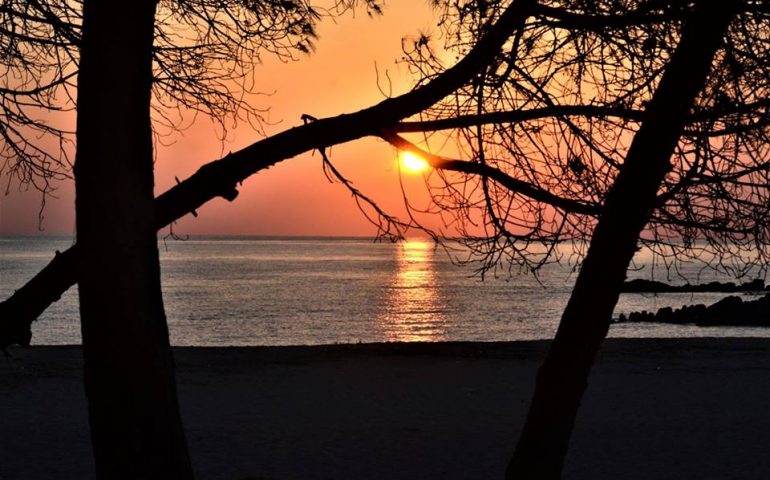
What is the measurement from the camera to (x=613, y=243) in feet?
15.1

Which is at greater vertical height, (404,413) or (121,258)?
(121,258)

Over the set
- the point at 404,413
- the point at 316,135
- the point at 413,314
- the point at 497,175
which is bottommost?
the point at 413,314

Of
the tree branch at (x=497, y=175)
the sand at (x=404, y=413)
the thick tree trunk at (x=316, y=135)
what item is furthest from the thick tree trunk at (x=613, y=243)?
the sand at (x=404, y=413)

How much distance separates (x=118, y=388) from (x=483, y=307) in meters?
50.4

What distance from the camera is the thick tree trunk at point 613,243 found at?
14.8 feet

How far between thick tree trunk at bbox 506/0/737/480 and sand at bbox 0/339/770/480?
9.89 feet

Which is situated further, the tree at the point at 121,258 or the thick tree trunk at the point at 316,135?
the thick tree trunk at the point at 316,135

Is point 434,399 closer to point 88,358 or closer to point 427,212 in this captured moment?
point 427,212

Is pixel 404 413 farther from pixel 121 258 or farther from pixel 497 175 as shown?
pixel 121 258

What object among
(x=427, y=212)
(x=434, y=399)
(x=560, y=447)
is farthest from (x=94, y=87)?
(x=434, y=399)

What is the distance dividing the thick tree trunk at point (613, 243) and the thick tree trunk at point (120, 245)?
194 cm

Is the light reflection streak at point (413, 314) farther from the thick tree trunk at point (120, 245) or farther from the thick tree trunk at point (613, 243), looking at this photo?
the thick tree trunk at point (120, 245)

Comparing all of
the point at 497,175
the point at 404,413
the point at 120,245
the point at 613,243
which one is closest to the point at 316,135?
the point at 497,175

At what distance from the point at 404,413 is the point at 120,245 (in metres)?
6.86
